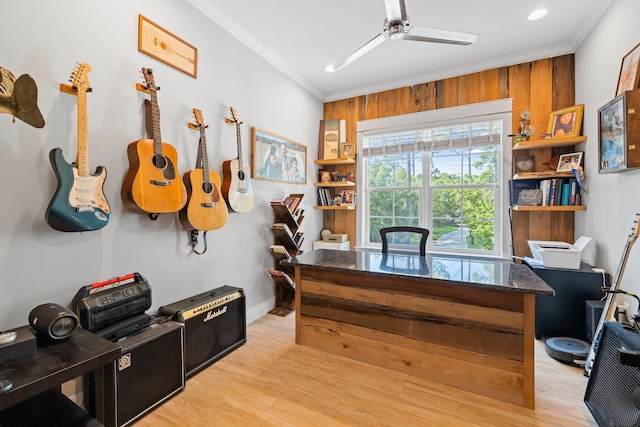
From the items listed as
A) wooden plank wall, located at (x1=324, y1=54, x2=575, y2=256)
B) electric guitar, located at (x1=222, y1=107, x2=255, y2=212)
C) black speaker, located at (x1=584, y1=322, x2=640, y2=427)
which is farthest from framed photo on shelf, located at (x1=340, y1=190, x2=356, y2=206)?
black speaker, located at (x1=584, y1=322, x2=640, y2=427)

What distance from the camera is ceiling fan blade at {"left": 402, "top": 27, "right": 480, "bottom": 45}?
7.00 feet

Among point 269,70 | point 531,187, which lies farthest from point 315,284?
point 531,187

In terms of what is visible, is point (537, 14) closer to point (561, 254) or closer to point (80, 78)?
point (561, 254)

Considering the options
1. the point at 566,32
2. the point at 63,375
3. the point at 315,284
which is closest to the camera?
the point at 63,375

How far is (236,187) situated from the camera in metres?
2.62

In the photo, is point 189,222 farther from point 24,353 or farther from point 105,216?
point 24,353

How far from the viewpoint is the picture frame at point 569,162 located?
2.77 meters

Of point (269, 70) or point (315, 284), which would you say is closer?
point (315, 284)

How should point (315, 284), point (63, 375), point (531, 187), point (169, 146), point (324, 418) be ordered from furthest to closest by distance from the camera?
point (531, 187) → point (315, 284) → point (169, 146) → point (324, 418) → point (63, 375)

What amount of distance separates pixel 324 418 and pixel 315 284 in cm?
88

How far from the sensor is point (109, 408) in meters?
1.27

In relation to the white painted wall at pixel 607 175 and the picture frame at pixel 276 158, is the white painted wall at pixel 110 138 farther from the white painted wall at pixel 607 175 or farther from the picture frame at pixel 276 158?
the white painted wall at pixel 607 175

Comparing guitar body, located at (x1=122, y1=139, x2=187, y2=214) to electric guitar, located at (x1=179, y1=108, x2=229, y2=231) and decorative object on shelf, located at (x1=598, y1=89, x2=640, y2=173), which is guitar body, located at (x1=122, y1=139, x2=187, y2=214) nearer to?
electric guitar, located at (x1=179, y1=108, x2=229, y2=231)

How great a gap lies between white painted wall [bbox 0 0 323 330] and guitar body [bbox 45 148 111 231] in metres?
0.15
